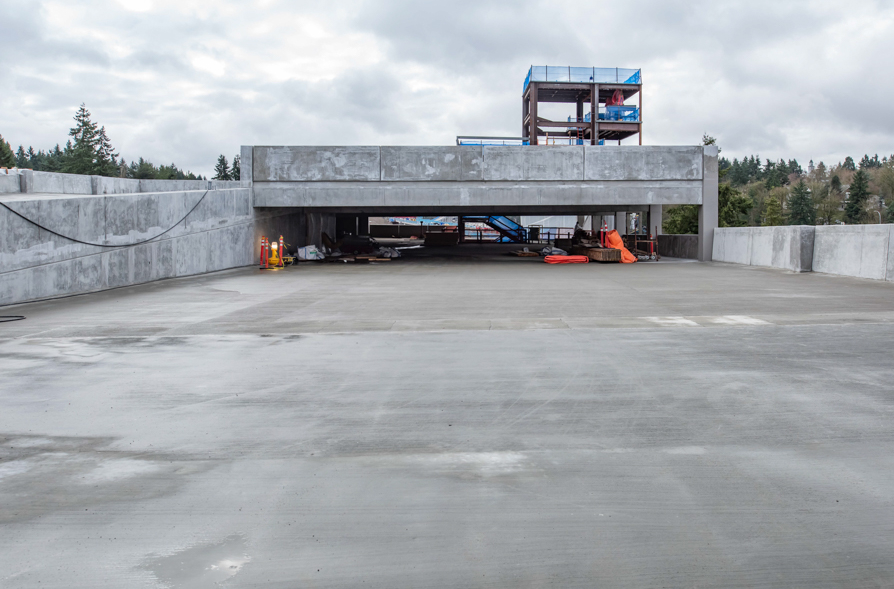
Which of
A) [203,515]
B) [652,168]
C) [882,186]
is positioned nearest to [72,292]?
[203,515]

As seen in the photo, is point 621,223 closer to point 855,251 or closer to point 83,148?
point 855,251

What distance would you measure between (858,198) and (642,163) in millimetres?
86767

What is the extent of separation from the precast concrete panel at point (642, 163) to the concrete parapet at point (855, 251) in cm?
903

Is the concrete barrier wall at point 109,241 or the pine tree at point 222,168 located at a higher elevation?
the pine tree at point 222,168

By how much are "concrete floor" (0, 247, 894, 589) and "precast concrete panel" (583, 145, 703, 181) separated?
2057 cm

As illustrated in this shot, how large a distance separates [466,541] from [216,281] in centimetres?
1850

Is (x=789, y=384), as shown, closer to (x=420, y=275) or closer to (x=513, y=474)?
(x=513, y=474)

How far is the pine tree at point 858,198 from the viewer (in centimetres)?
9644

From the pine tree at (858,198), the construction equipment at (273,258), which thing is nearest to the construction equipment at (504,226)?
the construction equipment at (273,258)

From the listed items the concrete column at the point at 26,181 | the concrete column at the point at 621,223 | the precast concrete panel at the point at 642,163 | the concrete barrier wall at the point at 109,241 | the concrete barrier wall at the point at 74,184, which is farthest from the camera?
the concrete column at the point at 621,223

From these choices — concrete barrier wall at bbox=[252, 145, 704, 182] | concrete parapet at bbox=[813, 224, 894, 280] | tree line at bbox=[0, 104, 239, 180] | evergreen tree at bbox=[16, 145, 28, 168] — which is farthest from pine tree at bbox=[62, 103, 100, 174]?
concrete parapet at bbox=[813, 224, 894, 280]

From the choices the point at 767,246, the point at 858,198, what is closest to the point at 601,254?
the point at 767,246

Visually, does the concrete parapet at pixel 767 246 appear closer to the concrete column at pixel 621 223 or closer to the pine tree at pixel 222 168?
the concrete column at pixel 621 223

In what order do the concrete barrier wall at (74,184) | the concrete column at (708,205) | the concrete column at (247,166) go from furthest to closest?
the concrete column at (708,205), the concrete column at (247,166), the concrete barrier wall at (74,184)
